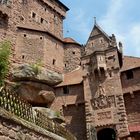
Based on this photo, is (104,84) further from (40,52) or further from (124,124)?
(40,52)

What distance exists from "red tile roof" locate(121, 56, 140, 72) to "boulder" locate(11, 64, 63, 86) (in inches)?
298

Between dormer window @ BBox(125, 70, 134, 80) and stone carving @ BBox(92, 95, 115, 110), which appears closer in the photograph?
stone carving @ BBox(92, 95, 115, 110)

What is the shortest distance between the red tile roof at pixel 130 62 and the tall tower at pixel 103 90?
1.78 ft

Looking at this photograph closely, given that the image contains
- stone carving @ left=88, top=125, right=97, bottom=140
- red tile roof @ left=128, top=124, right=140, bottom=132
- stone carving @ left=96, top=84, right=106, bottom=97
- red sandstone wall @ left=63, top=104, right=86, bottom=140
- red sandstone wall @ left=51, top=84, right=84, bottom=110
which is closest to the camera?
red tile roof @ left=128, top=124, right=140, bottom=132

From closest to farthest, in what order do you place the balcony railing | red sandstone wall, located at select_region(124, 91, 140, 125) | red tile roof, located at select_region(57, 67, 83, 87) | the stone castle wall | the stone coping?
the stone coping < the balcony railing < red sandstone wall, located at select_region(124, 91, 140, 125) < red tile roof, located at select_region(57, 67, 83, 87) < the stone castle wall

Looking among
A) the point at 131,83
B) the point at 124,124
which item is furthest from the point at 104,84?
the point at 124,124

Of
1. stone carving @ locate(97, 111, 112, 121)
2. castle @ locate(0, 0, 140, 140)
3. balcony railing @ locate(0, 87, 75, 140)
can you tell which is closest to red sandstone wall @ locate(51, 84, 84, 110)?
castle @ locate(0, 0, 140, 140)

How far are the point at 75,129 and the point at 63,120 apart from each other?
149 cm

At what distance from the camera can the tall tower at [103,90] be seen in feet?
80.6

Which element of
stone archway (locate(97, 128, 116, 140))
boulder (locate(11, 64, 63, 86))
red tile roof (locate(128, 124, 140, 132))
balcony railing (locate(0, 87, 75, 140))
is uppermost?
boulder (locate(11, 64, 63, 86))

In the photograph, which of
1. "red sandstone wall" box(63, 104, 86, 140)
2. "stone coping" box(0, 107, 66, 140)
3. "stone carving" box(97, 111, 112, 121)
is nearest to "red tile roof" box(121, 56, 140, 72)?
"stone carving" box(97, 111, 112, 121)

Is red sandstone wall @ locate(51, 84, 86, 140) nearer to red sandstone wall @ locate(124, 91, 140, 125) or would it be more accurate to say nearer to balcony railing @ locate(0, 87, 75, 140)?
red sandstone wall @ locate(124, 91, 140, 125)

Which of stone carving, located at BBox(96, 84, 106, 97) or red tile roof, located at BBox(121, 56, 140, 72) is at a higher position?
red tile roof, located at BBox(121, 56, 140, 72)

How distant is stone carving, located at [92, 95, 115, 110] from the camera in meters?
25.4
